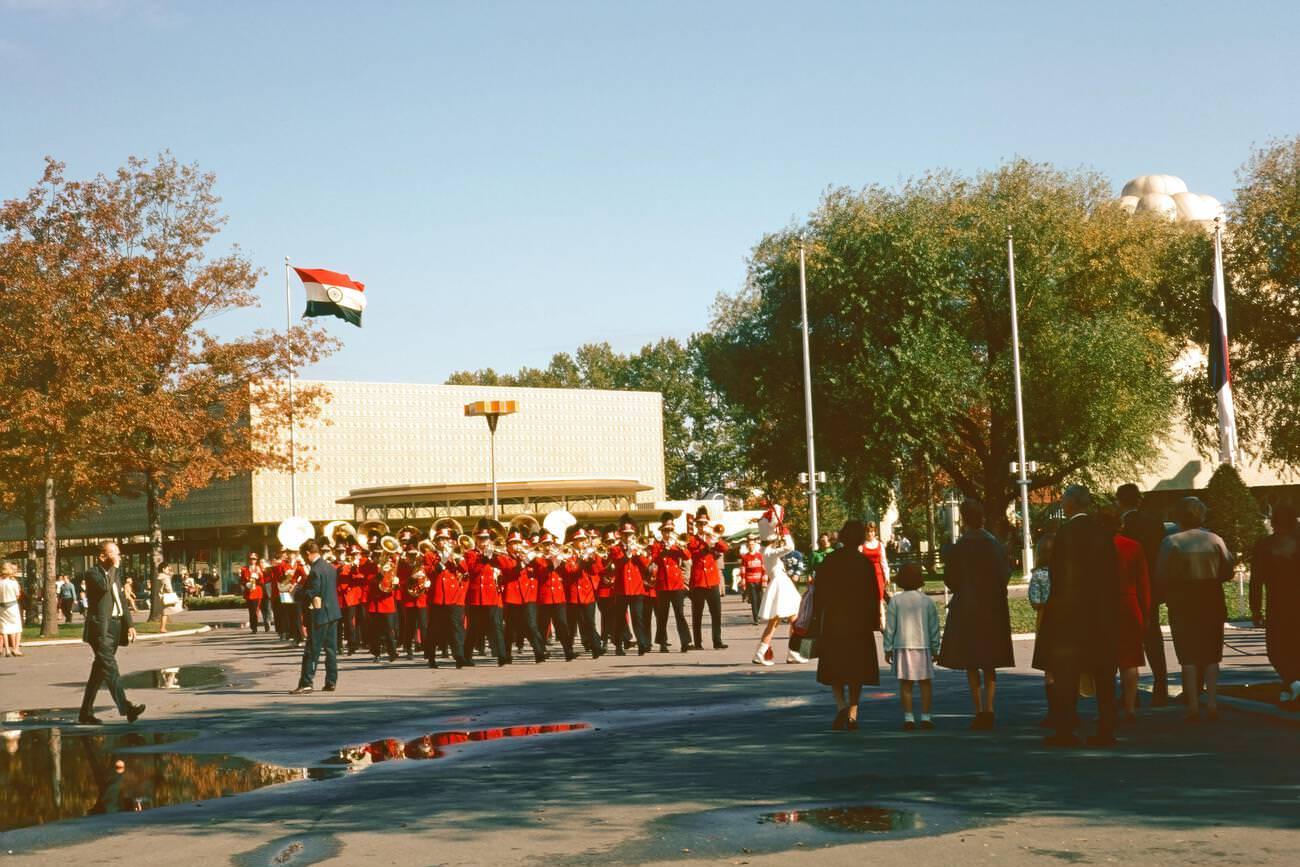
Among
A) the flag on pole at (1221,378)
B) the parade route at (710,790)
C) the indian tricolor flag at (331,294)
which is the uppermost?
the indian tricolor flag at (331,294)

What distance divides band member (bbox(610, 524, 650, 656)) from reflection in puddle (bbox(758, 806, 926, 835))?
14256mm

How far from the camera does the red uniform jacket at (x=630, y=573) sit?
76.6 feet

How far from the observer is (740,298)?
5841 cm

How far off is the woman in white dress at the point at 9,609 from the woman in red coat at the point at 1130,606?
2463 centimetres

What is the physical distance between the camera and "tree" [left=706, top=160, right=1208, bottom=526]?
45.5 m

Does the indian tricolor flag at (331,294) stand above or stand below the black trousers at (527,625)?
above

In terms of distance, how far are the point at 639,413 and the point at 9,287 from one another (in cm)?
6197

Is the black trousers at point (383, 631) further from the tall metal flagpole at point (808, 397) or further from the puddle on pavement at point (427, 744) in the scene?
the tall metal flagpole at point (808, 397)

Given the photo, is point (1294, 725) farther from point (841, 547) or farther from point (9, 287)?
point (9, 287)

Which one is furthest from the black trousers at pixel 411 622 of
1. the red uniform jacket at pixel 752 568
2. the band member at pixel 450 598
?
the red uniform jacket at pixel 752 568

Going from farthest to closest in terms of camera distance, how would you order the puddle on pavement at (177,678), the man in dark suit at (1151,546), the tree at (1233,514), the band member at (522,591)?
1. the tree at (1233,514)
2. the band member at (522,591)
3. the puddle on pavement at (177,678)
4. the man in dark suit at (1151,546)

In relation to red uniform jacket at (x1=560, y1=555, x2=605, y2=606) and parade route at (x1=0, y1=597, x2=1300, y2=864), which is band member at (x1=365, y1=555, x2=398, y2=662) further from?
parade route at (x1=0, y1=597, x2=1300, y2=864)

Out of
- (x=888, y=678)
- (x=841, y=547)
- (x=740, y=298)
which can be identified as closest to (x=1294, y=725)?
(x=841, y=547)

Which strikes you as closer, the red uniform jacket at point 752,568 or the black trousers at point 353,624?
the black trousers at point 353,624
